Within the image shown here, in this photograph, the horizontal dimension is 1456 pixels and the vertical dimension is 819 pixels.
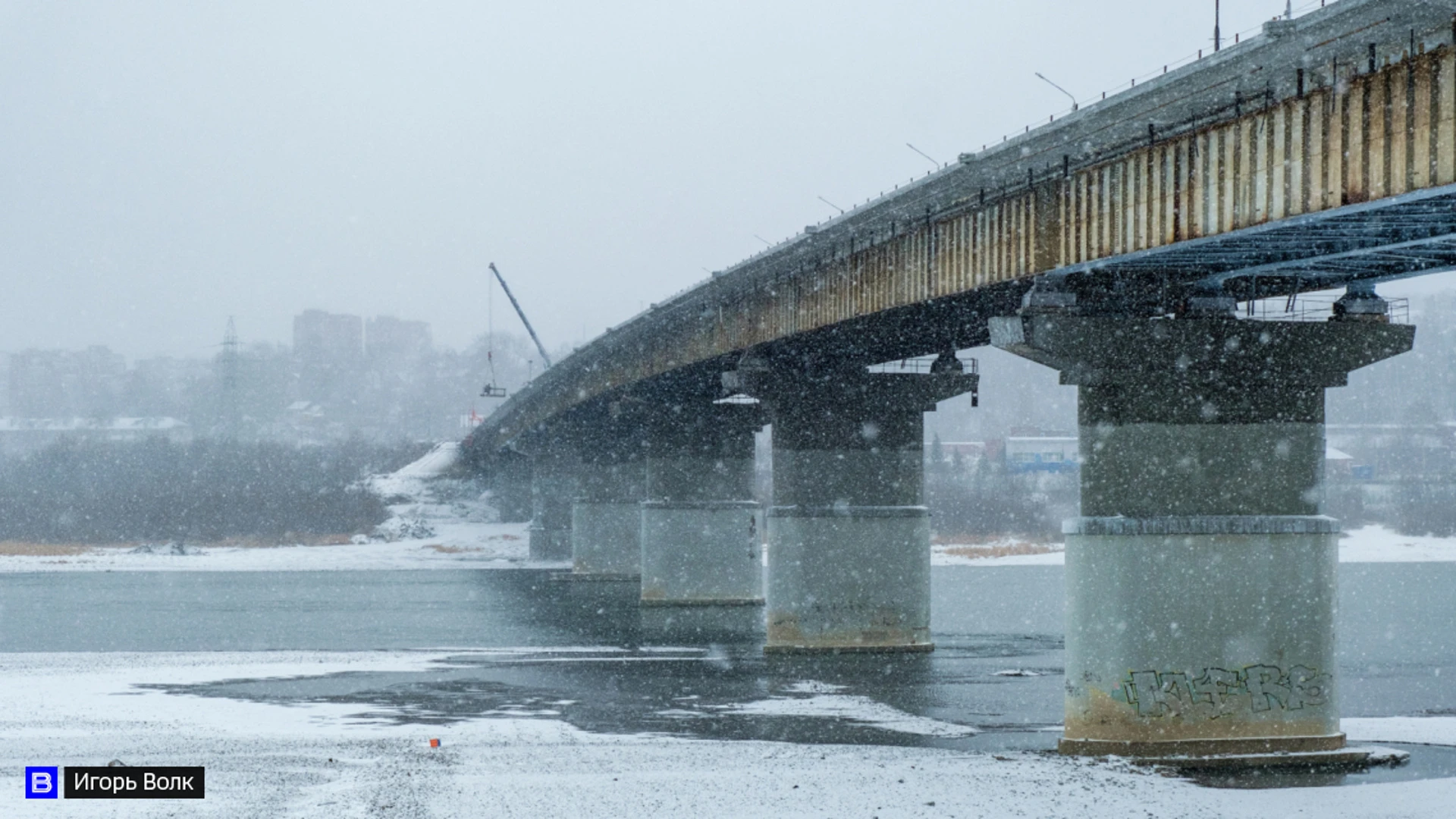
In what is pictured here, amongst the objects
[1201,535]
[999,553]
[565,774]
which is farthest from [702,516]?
[999,553]

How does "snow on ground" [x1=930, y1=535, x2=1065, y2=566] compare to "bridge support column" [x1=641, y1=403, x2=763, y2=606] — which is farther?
"snow on ground" [x1=930, y1=535, x2=1065, y2=566]

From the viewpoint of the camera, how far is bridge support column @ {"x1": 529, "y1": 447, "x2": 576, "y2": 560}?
4872 inches

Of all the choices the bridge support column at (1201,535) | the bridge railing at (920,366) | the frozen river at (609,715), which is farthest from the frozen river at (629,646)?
the bridge railing at (920,366)

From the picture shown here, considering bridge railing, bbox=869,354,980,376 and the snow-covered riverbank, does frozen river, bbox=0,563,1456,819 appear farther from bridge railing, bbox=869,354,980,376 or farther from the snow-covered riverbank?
the snow-covered riverbank

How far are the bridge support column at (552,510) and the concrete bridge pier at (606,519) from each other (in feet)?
76.1

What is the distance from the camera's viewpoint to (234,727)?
30.5 m

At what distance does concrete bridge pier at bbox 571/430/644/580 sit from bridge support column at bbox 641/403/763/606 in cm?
2314

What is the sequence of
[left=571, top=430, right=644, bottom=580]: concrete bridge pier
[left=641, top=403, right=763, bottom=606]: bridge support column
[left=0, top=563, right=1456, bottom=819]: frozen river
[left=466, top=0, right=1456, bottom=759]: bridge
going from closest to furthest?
[left=466, top=0, right=1456, bottom=759]: bridge
[left=0, top=563, right=1456, bottom=819]: frozen river
[left=641, top=403, right=763, bottom=606]: bridge support column
[left=571, top=430, right=644, bottom=580]: concrete bridge pier

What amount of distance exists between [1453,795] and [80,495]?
163633mm

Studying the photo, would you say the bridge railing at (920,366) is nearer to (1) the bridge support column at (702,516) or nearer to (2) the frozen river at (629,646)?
(2) the frozen river at (629,646)

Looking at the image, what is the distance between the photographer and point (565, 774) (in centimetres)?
2444

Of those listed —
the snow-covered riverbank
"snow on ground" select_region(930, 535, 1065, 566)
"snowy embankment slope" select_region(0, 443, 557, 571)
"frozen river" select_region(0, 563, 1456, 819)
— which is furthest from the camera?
"snow on ground" select_region(930, 535, 1065, 566)

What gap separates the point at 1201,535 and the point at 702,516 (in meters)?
45.5

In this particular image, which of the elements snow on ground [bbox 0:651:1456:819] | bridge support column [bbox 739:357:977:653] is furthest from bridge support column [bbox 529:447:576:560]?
snow on ground [bbox 0:651:1456:819]
